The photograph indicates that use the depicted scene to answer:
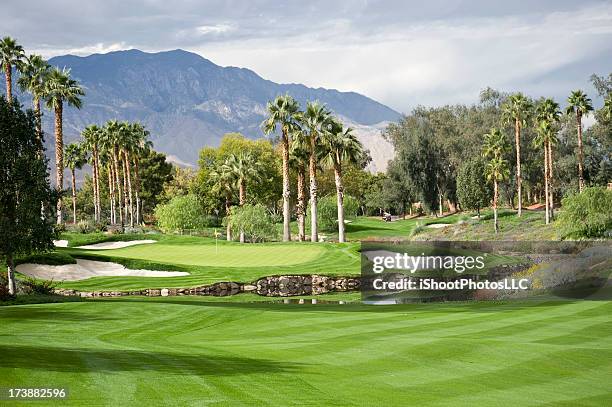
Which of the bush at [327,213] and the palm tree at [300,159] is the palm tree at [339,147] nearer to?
the palm tree at [300,159]

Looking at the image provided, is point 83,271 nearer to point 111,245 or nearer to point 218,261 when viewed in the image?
point 218,261

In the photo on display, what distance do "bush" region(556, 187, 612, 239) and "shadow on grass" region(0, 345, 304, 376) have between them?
155 feet

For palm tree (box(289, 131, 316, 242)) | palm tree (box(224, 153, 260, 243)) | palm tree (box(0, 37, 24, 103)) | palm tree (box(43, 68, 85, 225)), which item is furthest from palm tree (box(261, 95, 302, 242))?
palm tree (box(0, 37, 24, 103))

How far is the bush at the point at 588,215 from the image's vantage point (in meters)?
55.8

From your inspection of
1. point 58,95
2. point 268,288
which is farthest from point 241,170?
point 268,288

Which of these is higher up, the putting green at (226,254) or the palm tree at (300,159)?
the palm tree at (300,159)

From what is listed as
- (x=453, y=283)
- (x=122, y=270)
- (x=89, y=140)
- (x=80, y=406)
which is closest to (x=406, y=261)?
(x=453, y=283)

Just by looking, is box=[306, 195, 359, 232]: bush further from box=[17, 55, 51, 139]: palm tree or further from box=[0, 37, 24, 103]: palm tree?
box=[0, 37, 24, 103]: palm tree

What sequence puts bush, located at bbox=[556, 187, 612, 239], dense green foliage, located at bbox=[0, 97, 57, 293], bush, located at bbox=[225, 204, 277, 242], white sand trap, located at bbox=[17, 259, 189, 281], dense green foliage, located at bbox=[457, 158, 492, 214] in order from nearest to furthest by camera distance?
dense green foliage, located at bbox=[0, 97, 57, 293]
white sand trap, located at bbox=[17, 259, 189, 281]
bush, located at bbox=[556, 187, 612, 239]
bush, located at bbox=[225, 204, 277, 242]
dense green foliage, located at bbox=[457, 158, 492, 214]

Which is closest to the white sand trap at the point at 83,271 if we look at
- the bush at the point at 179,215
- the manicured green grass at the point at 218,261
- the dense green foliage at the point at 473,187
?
the manicured green grass at the point at 218,261

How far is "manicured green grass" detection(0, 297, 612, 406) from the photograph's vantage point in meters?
11.5

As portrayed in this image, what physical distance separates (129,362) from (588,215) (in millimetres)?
51027

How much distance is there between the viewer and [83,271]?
44.8 metres

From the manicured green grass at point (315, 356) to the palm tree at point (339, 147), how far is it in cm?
3872
